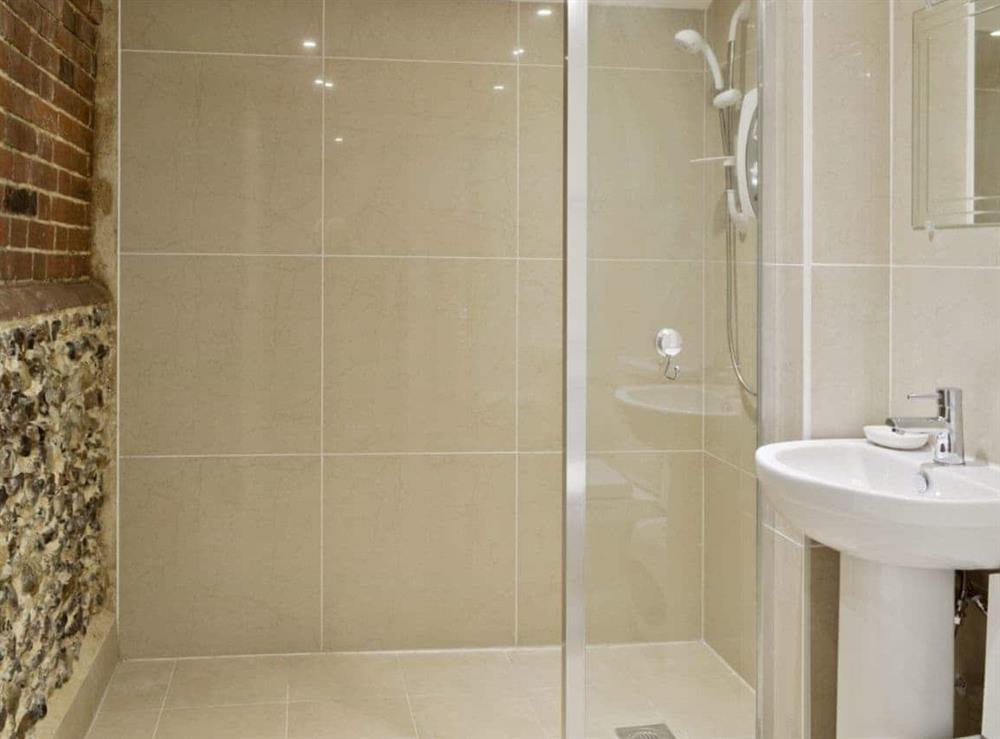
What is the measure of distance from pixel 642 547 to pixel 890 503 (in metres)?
0.62

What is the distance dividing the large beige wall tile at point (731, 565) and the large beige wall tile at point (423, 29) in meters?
1.94

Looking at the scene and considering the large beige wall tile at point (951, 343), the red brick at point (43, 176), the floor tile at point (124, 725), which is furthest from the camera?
the floor tile at point (124, 725)

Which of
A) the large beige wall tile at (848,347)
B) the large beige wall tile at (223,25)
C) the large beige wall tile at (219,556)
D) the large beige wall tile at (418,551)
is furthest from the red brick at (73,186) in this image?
the large beige wall tile at (848,347)

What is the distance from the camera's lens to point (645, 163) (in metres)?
2.19

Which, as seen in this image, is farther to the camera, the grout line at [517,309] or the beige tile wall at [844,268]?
the grout line at [517,309]

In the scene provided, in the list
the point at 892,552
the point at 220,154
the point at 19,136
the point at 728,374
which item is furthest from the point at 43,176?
the point at 892,552

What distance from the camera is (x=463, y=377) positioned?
364 centimetres

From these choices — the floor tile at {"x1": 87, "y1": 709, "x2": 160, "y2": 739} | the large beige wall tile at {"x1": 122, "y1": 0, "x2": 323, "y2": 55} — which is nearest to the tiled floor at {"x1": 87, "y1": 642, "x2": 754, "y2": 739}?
the floor tile at {"x1": 87, "y1": 709, "x2": 160, "y2": 739}

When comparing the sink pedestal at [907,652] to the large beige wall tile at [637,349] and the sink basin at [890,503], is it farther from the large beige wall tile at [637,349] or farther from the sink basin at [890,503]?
the large beige wall tile at [637,349]

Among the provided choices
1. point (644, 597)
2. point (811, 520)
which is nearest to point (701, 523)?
point (644, 597)

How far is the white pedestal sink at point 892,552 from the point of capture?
5.82ft

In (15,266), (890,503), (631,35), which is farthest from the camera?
(15,266)

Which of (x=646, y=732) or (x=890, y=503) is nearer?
(x=890, y=503)

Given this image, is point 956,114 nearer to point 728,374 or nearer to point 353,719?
point 728,374
